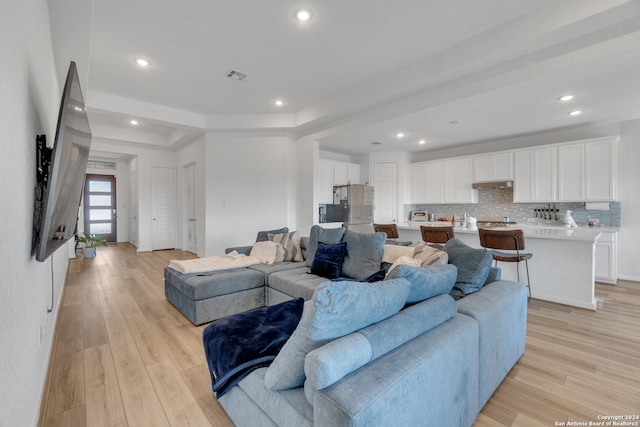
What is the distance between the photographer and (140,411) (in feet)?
5.48

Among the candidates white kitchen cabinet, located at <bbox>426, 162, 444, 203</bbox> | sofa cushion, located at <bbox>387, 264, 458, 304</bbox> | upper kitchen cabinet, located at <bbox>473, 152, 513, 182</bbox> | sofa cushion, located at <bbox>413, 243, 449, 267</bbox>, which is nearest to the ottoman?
sofa cushion, located at <bbox>413, 243, 449, 267</bbox>

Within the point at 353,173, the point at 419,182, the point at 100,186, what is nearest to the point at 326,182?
the point at 353,173

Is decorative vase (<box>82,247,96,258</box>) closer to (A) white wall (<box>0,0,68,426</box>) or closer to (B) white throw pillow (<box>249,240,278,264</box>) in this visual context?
(B) white throw pillow (<box>249,240,278,264</box>)

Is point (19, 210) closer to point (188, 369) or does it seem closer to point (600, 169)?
point (188, 369)

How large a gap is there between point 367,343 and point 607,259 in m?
5.31

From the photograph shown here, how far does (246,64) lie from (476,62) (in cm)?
253

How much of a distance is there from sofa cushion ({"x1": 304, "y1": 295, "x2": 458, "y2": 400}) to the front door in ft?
32.0

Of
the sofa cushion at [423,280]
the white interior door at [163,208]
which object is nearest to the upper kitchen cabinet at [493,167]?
the sofa cushion at [423,280]

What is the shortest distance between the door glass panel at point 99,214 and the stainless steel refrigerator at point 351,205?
22.9 feet

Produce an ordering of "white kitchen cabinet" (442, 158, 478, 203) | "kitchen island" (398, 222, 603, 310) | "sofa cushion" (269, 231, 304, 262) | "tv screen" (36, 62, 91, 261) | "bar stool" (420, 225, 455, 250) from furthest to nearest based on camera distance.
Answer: "white kitchen cabinet" (442, 158, 478, 203) < "sofa cushion" (269, 231, 304, 262) < "bar stool" (420, 225, 455, 250) < "kitchen island" (398, 222, 603, 310) < "tv screen" (36, 62, 91, 261)

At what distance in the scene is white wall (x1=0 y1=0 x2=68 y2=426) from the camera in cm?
96

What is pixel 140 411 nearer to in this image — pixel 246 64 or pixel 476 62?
pixel 246 64

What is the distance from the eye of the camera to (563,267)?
11.0 feet

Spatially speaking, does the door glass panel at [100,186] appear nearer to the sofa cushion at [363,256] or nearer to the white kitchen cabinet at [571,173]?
the sofa cushion at [363,256]
